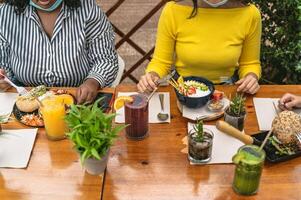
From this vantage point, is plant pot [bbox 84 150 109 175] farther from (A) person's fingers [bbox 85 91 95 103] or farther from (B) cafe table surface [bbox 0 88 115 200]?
(A) person's fingers [bbox 85 91 95 103]

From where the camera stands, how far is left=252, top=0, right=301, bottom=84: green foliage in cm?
188

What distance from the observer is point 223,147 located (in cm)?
113

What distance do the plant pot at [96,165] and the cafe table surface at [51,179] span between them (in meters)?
0.01

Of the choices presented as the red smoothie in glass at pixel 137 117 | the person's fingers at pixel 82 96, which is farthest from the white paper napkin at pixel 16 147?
the red smoothie in glass at pixel 137 117

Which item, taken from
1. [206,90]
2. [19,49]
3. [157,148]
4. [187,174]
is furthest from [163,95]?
[19,49]

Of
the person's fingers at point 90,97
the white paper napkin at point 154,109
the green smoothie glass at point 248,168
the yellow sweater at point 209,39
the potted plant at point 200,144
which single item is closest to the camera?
the green smoothie glass at point 248,168

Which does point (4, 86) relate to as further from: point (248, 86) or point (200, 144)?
point (248, 86)

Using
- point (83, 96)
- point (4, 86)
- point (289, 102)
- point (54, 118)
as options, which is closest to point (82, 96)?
point (83, 96)

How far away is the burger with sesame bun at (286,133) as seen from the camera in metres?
1.09

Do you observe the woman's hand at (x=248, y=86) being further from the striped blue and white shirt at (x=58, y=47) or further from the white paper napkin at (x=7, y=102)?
the white paper napkin at (x=7, y=102)

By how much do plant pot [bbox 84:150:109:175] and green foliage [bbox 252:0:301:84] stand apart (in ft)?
3.94

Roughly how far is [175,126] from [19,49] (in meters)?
0.77

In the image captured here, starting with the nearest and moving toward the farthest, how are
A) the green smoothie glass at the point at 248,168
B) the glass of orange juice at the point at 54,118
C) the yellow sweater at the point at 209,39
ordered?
1. the green smoothie glass at the point at 248,168
2. the glass of orange juice at the point at 54,118
3. the yellow sweater at the point at 209,39

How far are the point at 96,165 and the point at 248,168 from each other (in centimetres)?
40
